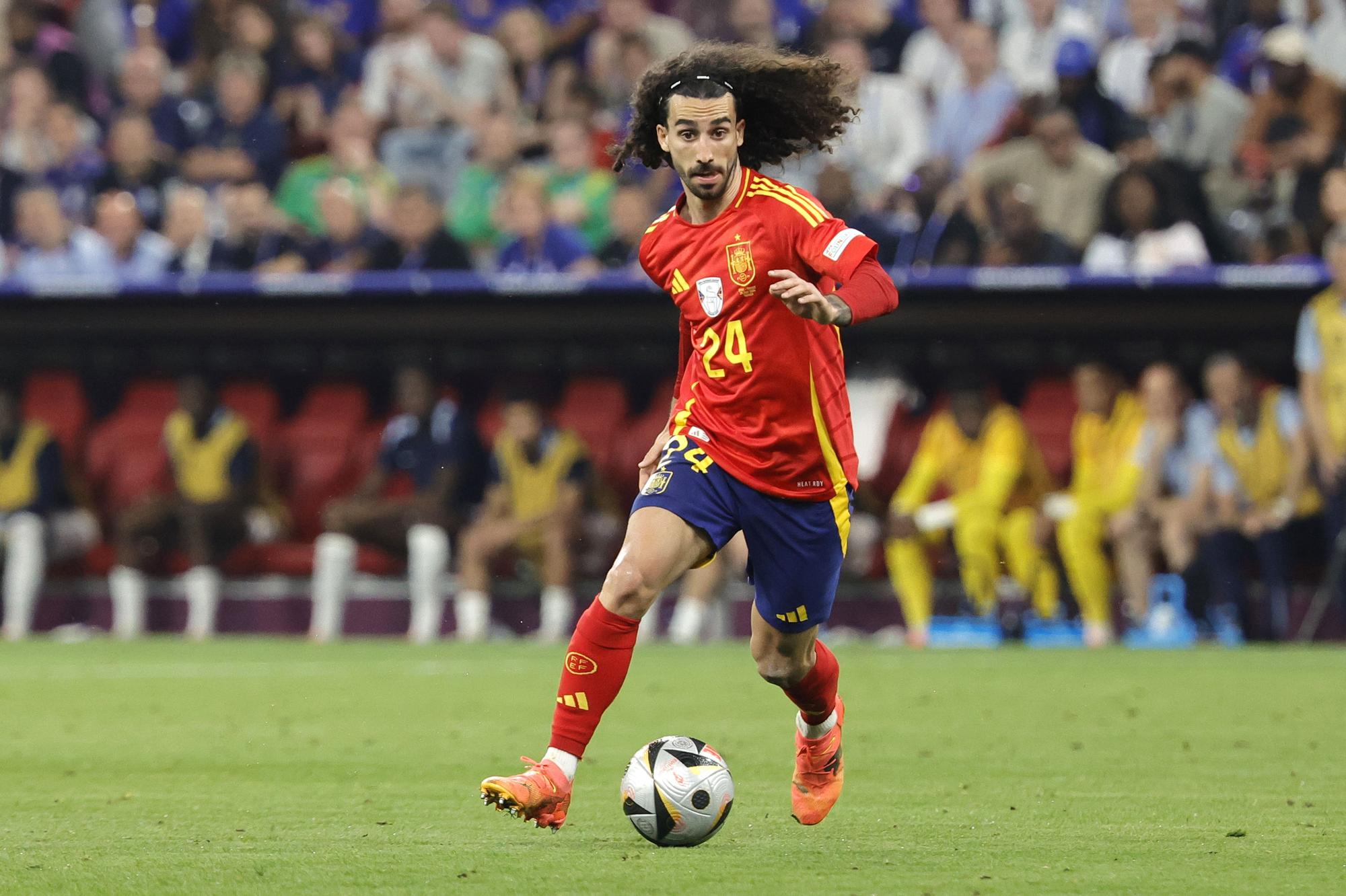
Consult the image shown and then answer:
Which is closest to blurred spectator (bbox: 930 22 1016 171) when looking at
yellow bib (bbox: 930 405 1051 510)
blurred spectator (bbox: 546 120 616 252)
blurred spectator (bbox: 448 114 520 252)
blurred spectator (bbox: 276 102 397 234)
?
yellow bib (bbox: 930 405 1051 510)

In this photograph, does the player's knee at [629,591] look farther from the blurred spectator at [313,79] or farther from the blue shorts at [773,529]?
the blurred spectator at [313,79]

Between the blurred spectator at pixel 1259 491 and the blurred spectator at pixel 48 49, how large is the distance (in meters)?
10.0

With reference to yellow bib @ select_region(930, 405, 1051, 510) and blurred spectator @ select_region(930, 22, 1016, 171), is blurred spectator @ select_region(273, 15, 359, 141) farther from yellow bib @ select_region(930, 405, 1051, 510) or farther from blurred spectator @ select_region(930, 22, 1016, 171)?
yellow bib @ select_region(930, 405, 1051, 510)

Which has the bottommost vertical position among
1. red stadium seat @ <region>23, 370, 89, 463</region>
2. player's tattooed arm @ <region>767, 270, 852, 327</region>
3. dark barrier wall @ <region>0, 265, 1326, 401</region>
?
red stadium seat @ <region>23, 370, 89, 463</region>

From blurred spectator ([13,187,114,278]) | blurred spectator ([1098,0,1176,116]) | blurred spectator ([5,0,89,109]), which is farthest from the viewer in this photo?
blurred spectator ([5,0,89,109])

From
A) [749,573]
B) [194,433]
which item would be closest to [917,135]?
[194,433]

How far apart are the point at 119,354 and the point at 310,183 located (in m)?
2.04

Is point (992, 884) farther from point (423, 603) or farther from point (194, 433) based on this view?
point (194, 433)

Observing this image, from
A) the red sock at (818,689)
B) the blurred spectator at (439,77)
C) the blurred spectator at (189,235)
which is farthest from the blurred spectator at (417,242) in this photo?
the red sock at (818,689)

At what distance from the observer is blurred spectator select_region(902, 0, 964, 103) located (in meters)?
14.5

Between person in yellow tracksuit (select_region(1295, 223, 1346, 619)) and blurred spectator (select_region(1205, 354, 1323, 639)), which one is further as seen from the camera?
blurred spectator (select_region(1205, 354, 1323, 639))

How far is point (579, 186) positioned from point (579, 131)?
0.47 meters

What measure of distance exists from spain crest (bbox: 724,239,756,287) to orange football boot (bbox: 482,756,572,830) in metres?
1.32

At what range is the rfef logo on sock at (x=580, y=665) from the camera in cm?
491
